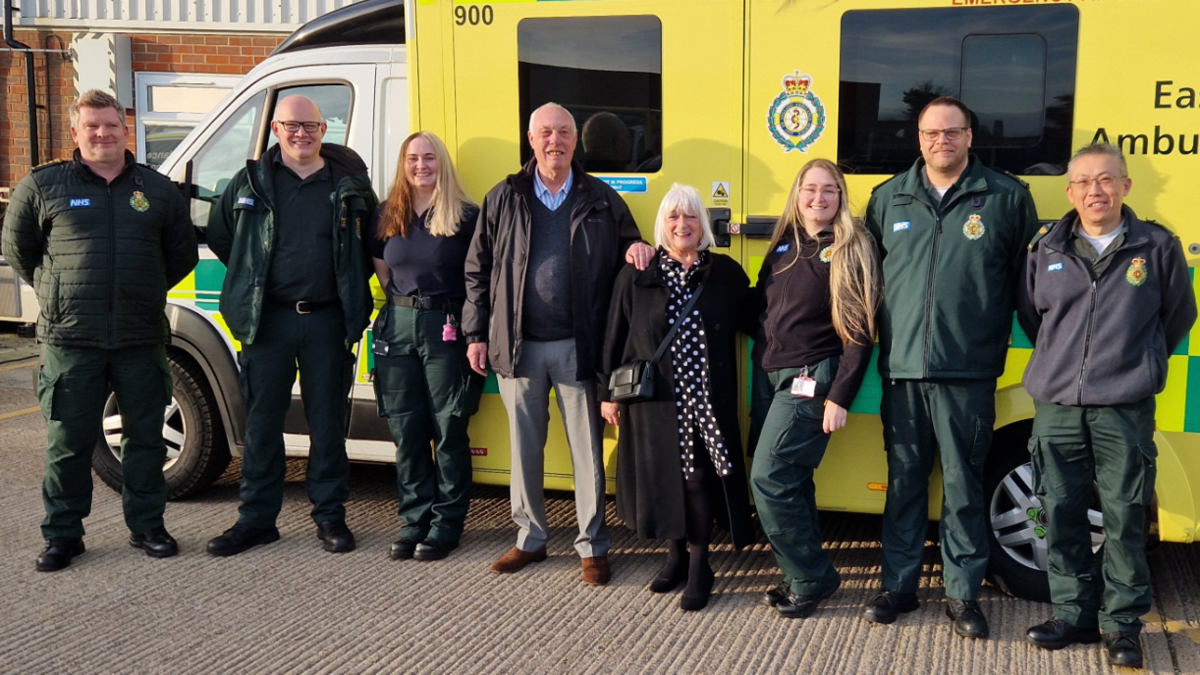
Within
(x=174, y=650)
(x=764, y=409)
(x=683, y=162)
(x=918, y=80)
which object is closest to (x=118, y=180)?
(x=174, y=650)

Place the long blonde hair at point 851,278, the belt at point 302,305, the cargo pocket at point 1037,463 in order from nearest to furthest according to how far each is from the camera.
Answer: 1. the cargo pocket at point 1037,463
2. the long blonde hair at point 851,278
3. the belt at point 302,305

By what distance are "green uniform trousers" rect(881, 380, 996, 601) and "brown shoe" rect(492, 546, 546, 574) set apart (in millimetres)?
1464

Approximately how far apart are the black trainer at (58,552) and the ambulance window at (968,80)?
11.7 ft

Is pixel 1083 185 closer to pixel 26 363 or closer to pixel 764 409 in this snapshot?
pixel 764 409

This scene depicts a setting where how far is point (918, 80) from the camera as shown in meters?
3.91

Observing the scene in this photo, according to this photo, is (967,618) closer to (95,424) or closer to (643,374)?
(643,374)

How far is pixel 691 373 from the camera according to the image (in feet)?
13.0

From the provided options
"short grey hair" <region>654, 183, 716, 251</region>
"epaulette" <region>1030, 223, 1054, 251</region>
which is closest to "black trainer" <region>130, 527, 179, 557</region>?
"short grey hair" <region>654, 183, 716, 251</region>

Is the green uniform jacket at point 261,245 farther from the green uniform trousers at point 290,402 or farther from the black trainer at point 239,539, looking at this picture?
the black trainer at point 239,539

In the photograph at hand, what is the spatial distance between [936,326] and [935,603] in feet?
3.78

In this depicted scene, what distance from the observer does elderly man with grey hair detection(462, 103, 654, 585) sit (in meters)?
4.15

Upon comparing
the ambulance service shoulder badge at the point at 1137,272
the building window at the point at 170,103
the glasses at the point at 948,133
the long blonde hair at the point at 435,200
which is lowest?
the ambulance service shoulder badge at the point at 1137,272

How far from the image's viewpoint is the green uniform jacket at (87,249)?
14.2 feet

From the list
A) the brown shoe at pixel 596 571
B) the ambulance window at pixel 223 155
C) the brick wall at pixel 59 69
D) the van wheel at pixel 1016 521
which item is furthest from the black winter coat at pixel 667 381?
the brick wall at pixel 59 69
